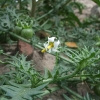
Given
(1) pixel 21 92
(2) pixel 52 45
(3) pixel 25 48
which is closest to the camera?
(1) pixel 21 92

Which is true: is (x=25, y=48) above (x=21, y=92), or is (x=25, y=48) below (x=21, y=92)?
above

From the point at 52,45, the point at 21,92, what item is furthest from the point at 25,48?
the point at 21,92

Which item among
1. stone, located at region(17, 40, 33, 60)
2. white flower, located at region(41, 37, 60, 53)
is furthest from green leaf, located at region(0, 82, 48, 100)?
stone, located at region(17, 40, 33, 60)

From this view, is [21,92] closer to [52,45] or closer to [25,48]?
[52,45]

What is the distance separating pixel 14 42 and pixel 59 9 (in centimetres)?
58

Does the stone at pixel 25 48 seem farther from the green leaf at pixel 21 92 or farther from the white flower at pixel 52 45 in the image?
the green leaf at pixel 21 92

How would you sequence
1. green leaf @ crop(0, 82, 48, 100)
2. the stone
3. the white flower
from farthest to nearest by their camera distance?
the stone → the white flower → green leaf @ crop(0, 82, 48, 100)

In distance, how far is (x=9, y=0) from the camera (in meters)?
2.11

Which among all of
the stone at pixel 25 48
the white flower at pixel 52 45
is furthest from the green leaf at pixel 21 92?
the stone at pixel 25 48

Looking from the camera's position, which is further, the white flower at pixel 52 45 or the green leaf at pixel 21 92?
the white flower at pixel 52 45

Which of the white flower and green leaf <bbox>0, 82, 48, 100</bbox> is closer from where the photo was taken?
green leaf <bbox>0, 82, 48, 100</bbox>

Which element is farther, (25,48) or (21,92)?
(25,48)

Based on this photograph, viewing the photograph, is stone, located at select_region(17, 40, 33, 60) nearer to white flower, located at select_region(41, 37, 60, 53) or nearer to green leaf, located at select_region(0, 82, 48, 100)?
white flower, located at select_region(41, 37, 60, 53)

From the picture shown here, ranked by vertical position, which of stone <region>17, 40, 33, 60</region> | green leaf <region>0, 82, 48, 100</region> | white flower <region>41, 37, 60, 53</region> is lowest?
green leaf <region>0, 82, 48, 100</region>
